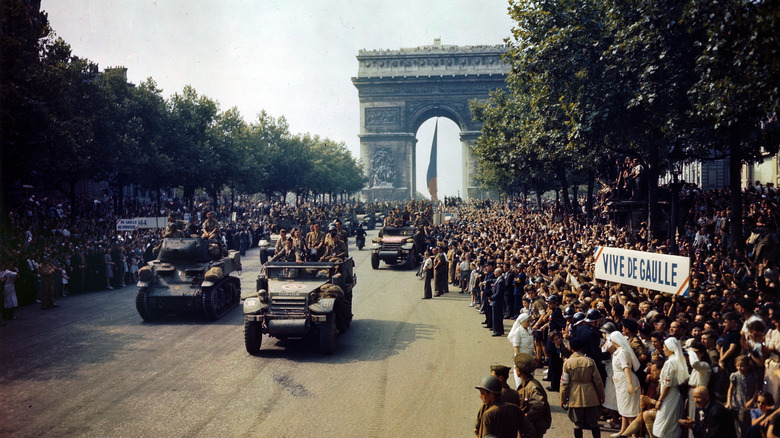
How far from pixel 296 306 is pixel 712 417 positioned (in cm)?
835

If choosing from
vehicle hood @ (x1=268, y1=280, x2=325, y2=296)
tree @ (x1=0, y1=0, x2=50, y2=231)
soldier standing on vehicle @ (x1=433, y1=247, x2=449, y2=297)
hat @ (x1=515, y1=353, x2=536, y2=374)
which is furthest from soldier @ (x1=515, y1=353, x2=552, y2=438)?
tree @ (x1=0, y1=0, x2=50, y2=231)

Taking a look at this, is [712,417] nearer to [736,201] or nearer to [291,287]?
[291,287]

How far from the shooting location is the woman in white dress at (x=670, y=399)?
23.8ft

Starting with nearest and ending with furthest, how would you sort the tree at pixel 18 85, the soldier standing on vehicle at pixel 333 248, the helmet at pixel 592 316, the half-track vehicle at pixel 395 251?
the helmet at pixel 592 316
the soldier standing on vehicle at pixel 333 248
the tree at pixel 18 85
the half-track vehicle at pixel 395 251

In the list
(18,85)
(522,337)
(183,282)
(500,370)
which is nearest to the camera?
(500,370)

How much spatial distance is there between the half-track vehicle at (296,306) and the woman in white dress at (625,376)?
6.32 metres

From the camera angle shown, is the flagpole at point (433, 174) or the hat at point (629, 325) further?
the flagpole at point (433, 174)

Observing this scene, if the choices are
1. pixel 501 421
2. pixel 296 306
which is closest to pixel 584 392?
pixel 501 421

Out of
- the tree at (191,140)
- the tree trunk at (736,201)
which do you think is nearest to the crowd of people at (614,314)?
the tree trunk at (736,201)

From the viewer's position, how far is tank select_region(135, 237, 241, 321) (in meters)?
16.4

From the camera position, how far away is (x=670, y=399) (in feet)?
23.9

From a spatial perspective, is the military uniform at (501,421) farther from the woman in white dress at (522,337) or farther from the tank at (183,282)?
the tank at (183,282)

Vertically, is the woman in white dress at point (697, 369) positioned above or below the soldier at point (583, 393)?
above

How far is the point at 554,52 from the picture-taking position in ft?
57.1
